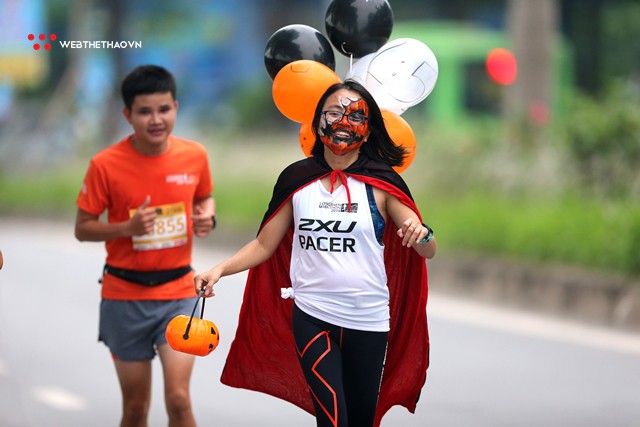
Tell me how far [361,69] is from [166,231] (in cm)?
118

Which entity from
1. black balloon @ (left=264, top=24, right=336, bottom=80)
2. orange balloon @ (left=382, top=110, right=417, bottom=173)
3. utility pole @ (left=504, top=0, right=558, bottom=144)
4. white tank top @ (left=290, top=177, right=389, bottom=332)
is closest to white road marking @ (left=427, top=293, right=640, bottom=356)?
orange balloon @ (left=382, top=110, right=417, bottom=173)

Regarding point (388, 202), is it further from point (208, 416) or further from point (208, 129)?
point (208, 129)

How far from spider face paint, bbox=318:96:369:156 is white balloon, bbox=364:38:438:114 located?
1.81ft

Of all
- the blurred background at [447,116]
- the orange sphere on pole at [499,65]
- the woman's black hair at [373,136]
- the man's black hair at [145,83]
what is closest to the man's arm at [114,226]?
the man's black hair at [145,83]

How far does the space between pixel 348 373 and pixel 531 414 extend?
299cm

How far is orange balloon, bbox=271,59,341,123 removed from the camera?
17.9 ft

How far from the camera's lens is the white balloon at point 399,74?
5656 mm

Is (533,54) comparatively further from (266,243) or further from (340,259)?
(340,259)

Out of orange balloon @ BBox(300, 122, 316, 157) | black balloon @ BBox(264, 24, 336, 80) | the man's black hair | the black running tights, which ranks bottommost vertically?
the black running tights

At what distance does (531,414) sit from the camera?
25.9 ft

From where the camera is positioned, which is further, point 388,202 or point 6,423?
point 6,423

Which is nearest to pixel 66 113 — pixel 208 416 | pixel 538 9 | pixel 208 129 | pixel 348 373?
pixel 208 129

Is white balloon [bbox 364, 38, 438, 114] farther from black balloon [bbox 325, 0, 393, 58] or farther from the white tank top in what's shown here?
the white tank top

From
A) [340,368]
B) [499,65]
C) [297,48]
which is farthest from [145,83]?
[499,65]
